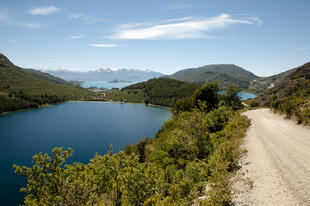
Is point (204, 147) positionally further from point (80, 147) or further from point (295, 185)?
point (80, 147)

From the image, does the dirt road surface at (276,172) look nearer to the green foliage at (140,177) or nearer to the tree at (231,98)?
the green foliage at (140,177)

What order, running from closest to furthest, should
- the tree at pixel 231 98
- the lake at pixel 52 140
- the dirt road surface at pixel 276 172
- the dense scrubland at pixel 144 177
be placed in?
1. the dirt road surface at pixel 276 172
2. the dense scrubland at pixel 144 177
3. the tree at pixel 231 98
4. the lake at pixel 52 140

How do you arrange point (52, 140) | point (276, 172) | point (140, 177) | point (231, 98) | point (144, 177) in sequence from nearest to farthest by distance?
point (276, 172) → point (140, 177) → point (144, 177) → point (231, 98) → point (52, 140)

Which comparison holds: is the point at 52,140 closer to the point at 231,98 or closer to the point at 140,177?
the point at 231,98

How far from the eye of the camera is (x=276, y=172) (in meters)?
12.0

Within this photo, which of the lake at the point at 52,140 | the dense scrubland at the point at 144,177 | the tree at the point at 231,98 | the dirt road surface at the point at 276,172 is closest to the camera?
the dirt road surface at the point at 276,172

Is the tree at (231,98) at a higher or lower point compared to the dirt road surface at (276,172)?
higher

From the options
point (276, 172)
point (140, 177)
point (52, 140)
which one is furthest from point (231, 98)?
point (52, 140)

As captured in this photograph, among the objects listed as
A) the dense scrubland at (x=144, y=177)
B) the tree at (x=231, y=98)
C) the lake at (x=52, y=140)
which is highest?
the tree at (x=231, y=98)

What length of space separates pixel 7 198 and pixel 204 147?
166 ft

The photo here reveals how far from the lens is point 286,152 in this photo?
14.9 metres

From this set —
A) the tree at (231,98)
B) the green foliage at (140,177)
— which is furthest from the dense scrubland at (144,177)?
the tree at (231,98)

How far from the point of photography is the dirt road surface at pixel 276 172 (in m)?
9.55

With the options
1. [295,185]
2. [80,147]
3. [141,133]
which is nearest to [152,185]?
[295,185]
